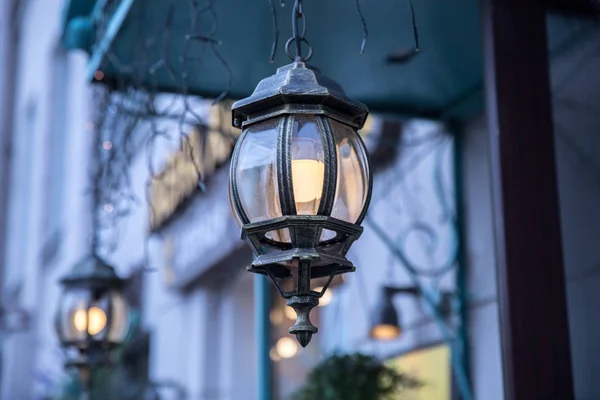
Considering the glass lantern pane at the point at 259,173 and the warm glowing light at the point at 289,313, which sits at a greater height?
the warm glowing light at the point at 289,313

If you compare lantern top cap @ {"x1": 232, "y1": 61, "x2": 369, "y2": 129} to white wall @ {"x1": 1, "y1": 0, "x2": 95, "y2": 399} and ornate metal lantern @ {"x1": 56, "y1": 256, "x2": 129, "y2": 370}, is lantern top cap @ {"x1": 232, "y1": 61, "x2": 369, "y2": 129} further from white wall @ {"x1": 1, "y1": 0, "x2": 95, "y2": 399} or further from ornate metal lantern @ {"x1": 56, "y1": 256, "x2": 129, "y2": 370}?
white wall @ {"x1": 1, "y1": 0, "x2": 95, "y2": 399}

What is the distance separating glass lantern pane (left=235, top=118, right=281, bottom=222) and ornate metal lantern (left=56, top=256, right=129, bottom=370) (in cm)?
301

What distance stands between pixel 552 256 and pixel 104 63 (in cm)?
247

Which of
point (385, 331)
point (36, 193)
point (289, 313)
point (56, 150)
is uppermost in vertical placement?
point (56, 150)

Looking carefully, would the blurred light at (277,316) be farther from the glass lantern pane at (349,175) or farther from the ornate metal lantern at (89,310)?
the glass lantern pane at (349,175)

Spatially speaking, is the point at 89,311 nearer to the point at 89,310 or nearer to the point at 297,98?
the point at 89,310

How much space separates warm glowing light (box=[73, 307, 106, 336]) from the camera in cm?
570

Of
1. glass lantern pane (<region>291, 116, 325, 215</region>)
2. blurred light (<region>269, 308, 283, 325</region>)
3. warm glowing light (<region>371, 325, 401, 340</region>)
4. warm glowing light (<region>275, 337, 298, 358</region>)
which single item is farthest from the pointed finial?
blurred light (<region>269, 308, 283, 325</region>)

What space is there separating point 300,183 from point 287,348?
21.1 ft

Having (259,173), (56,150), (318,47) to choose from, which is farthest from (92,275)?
(56,150)

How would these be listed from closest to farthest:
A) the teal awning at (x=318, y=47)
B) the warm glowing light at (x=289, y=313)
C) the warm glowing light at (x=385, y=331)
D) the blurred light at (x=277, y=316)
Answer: the teal awning at (x=318, y=47), the warm glowing light at (x=385, y=331), the warm glowing light at (x=289, y=313), the blurred light at (x=277, y=316)

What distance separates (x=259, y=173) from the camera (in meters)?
2.85

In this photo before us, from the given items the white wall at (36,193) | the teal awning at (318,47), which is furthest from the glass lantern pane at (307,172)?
the white wall at (36,193)

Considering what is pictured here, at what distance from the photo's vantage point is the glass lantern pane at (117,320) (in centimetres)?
577
